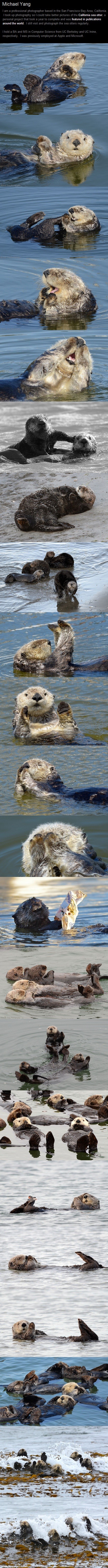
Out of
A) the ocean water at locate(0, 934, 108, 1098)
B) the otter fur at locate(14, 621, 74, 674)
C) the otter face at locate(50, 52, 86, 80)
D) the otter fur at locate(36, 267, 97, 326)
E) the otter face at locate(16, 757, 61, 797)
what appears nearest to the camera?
the ocean water at locate(0, 934, 108, 1098)

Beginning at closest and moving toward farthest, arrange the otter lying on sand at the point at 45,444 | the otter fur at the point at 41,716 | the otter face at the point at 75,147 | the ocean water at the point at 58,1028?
1. the ocean water at the point at 58,1028
2. the otter fur at the point at 41,716
3. the otter lying on sand at the point at 45,444
4. the otter face at the point at 75,147

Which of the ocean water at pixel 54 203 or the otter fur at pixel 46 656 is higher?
the ocean water at pixel 54 203

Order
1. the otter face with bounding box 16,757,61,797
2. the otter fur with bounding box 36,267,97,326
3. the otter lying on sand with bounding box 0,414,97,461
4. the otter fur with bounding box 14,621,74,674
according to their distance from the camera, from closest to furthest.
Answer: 1. the otter face with bounding box 16,757,61,797
2. the otter fur with bounding box 14,621,74,674
3. the otter lying on sand with bounding box 0,414,97,461
4. the otter fur with bounding box 36,267,97,326

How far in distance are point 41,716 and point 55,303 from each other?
2016mm

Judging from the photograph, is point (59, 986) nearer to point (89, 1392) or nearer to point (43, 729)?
point (43, 729)

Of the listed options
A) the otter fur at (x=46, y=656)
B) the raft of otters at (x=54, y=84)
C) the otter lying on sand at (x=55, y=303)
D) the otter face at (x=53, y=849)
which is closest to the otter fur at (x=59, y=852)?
the otter face at (x=53, y=849)

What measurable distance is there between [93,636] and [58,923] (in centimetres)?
125

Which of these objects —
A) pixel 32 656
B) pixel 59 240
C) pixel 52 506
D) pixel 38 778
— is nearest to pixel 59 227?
pixel 59 240

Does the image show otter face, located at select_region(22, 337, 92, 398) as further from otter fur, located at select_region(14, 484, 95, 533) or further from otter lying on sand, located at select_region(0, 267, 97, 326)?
otter fur, located at select_region(14, 484, 95, 533)

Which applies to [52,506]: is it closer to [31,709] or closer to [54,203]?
[31,709]

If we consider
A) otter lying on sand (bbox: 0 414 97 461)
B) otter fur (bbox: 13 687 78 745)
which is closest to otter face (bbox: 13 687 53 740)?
otter fur (bbox: 13 687 78 745)

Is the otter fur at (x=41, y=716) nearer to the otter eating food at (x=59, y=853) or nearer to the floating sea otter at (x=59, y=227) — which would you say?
the otter eating food at (x=59, y=853)

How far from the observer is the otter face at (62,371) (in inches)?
200

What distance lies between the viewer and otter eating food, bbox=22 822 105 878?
4.65 m
